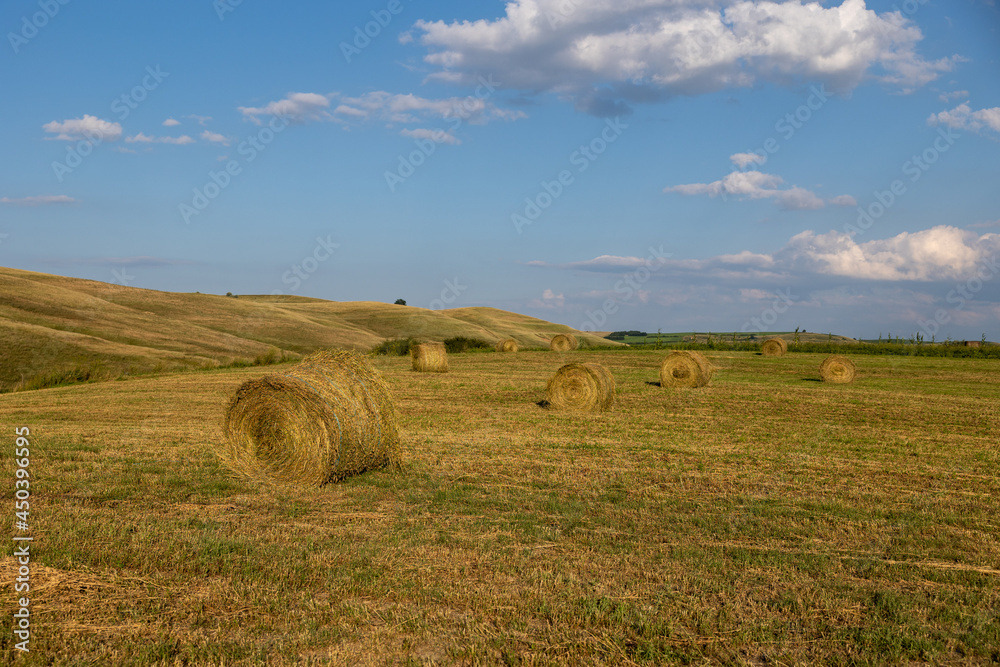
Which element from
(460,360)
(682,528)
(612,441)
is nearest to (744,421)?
(612,441)

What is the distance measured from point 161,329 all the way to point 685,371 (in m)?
39.2

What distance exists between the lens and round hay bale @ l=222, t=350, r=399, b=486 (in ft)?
33.9

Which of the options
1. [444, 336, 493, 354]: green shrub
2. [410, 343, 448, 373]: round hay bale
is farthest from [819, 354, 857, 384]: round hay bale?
[444, 336, 493, 354]: green shrub

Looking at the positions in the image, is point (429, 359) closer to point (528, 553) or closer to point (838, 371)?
point (838, 371)

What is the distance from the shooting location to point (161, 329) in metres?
50.4

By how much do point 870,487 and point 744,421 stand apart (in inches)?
280

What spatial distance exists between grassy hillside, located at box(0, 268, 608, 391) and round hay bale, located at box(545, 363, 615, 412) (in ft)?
75.1

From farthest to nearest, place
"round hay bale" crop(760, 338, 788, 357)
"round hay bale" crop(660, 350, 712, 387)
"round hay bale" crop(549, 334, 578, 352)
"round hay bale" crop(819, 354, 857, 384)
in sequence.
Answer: "round hay bale" crop(549, 334, 578, 352) → "round hay bale" crop(760, 338, 788, 357) → "round hay bale" crop(819, 354, 857, 384) → "round hay bale" crop(660, 350, 712, 387)

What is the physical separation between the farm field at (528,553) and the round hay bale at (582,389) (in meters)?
4.38

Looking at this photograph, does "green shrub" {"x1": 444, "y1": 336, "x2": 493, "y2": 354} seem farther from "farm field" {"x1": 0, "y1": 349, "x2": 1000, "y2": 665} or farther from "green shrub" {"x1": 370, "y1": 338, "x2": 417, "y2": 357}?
"farm field" {"x1": 0, "y1": 349, "x2": 1000, "y2": 665}

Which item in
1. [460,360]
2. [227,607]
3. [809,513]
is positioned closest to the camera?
[227,607]

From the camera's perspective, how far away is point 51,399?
2244 centimetres

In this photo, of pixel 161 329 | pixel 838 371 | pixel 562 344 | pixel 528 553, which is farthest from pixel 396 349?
pixel 528 553

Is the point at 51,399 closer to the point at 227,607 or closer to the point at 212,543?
the point at 212,543
